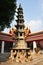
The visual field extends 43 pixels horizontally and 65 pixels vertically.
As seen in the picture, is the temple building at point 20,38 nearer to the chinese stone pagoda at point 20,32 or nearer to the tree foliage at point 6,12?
the chinese stone pagoda at point 20,32

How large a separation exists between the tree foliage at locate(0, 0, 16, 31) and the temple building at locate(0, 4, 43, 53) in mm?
3167

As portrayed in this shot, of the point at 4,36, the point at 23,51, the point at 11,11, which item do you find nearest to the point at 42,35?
the point at 4,36

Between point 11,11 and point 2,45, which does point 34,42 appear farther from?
point 11,11

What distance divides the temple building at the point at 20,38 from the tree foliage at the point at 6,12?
3167 millimetres

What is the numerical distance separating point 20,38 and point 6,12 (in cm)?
452

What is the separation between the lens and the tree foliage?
45.7 feet

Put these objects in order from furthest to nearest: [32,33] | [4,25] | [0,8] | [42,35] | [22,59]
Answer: [32,33]
[42,35]
[22,59]
[4,25]
[0,8]

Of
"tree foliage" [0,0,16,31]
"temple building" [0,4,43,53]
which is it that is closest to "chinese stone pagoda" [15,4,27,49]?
"temple building" [0,4,43,53]

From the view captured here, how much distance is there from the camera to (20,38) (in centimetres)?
1791

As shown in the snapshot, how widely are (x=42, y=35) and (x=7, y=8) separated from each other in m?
12.4

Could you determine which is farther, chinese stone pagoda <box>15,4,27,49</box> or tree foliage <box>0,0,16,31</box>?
chinese stone pagoda <box>15,4,27,49</box>

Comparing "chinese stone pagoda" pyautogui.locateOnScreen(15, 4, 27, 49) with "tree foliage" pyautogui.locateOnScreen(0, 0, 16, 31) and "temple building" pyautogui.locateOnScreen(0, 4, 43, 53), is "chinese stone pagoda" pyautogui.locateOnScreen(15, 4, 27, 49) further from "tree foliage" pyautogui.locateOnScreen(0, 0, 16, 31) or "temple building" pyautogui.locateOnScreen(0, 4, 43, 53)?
"tree foliage" pyautogui.locateOnScreen(0, 0, 16, 31)

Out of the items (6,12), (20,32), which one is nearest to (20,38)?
(20,32)

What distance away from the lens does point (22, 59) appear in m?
16.7
